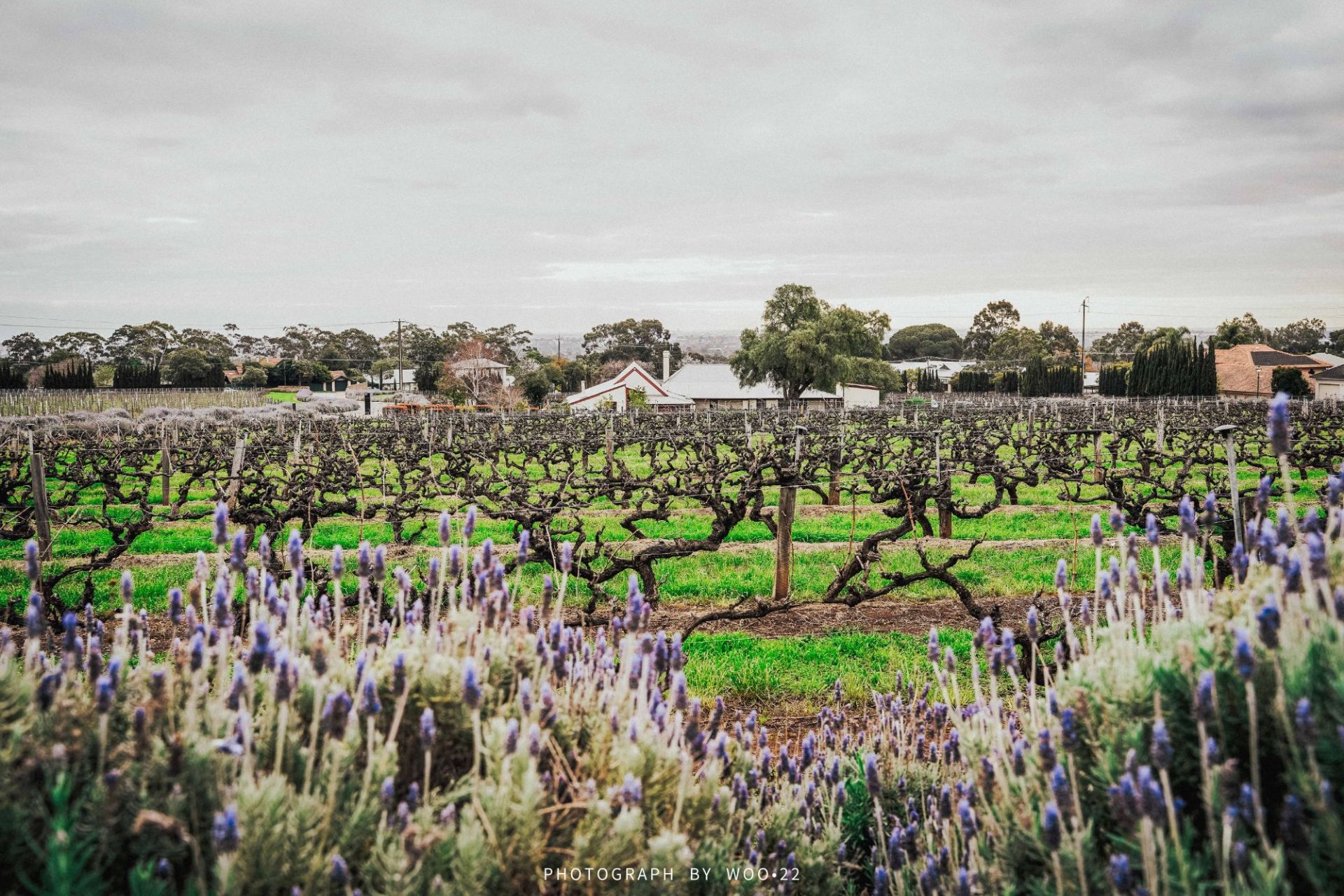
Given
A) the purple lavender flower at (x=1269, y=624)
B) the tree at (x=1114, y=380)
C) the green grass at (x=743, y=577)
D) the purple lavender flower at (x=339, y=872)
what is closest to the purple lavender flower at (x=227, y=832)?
the purple lavender flower at (x=339, y=872)

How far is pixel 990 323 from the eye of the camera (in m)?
132

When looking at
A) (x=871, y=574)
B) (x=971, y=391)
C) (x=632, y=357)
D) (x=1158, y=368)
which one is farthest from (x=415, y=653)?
(x=632, y=357)

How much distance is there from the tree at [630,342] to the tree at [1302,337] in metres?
93.7

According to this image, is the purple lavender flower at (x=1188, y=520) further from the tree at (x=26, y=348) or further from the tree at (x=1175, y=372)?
the tree at (x=26, y=348)

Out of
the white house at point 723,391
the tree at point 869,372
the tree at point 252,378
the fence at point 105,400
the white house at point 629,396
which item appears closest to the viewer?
the fence at point 105,400

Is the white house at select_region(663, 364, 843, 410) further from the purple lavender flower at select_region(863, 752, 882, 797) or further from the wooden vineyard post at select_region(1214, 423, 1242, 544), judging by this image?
the purple lavender flower at select_region(863, 752, 882, 797)

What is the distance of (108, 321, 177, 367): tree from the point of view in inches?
4080

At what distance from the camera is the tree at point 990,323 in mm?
129250

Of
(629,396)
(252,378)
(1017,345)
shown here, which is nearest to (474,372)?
(629,396)

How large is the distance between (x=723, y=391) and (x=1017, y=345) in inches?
1856

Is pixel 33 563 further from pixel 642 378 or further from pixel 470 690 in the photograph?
pixel 642 378

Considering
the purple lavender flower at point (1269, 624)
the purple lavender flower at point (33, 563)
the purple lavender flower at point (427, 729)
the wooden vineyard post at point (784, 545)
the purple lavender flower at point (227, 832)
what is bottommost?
the wooden vineyard post at point (784, 545)

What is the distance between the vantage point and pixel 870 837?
363 cm

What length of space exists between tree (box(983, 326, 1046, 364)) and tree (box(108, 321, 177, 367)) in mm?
107807
